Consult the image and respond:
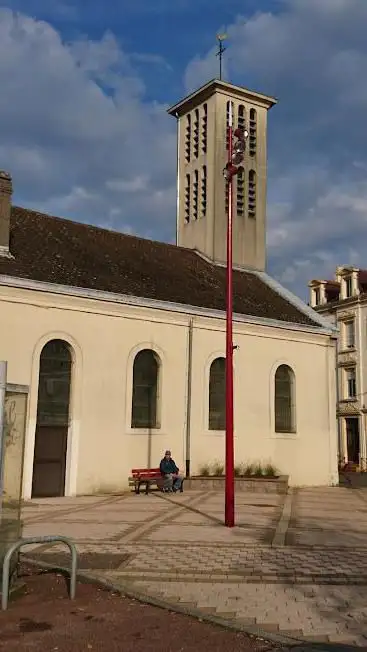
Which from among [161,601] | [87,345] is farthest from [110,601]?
[87,345]

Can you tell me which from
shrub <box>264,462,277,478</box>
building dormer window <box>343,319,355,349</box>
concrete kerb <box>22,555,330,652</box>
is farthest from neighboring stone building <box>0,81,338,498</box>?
building dormer window <box>343,319,355,349</box>

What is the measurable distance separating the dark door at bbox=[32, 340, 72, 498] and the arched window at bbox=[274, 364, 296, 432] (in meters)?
9.18

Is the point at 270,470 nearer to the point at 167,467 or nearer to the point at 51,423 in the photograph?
the point at 167,467

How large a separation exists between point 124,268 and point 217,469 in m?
8.04

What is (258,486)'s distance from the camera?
20328mm

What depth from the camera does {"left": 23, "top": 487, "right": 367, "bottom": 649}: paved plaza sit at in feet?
22.3

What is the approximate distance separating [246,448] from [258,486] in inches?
121

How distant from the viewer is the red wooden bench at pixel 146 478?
1925 centimetres

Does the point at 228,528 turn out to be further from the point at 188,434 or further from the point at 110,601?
the point at 188,434

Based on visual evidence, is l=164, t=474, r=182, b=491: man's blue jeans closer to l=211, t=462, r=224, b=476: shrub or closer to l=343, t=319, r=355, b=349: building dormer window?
l=211, t=462, r=224, b=476: shrub

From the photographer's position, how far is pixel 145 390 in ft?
69.9

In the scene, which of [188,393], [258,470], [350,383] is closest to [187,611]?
[188,393]

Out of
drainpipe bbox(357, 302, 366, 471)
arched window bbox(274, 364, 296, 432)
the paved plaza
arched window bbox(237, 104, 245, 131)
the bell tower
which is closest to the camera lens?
the paved plaza

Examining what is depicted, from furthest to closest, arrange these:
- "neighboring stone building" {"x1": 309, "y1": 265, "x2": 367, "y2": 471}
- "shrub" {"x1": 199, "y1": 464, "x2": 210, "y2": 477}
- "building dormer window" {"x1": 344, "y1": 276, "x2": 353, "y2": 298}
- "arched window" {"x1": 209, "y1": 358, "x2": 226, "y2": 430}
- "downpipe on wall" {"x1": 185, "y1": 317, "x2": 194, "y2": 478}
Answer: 1. "building dormer window" {"x1": 344, "y1": 276, "x2": 353, "y2": 298}
2. "neighboring stone building" {"x1": 309, "y1": 265, "x2": 367, "y2": 471}
3. "arched window" {"x1": 209, "y1": 358, "x2": 226, "y2": 430}
4. "shrub" {"x1": 199, "y1": 464, "x2": 210, "y2": 477}
5. "downpipe on wall" {"x1": 185, "y1": 317, "x2": 194, "y2": 478}
